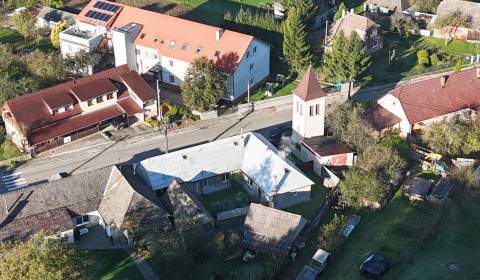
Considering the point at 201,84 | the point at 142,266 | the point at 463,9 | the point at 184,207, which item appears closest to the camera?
the point at 142,266

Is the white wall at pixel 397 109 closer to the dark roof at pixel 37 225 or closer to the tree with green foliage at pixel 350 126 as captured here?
the tree with green foliage at pixel 350 126

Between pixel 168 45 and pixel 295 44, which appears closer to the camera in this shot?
pixel 168 45

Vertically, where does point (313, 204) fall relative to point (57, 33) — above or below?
below

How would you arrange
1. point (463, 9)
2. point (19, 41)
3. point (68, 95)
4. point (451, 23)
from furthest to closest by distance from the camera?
1. point (19, 41)
2. point (463, 9)
3. point (451, 23)
4. point (68, 95)

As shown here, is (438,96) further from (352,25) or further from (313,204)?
(352,25)

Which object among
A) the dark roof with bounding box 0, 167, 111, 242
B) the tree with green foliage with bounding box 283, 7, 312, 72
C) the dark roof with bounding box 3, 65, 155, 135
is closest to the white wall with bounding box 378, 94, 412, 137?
the tree with green foliage with bounding box 283, 7, 312, 72

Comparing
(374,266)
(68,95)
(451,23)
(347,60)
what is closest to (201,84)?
(68,95)

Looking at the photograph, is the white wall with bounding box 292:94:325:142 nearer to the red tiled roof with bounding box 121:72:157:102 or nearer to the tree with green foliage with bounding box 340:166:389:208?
the tree with green foliage with bounding box 340:166:389:208

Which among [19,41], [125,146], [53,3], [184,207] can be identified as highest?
[53,3]
